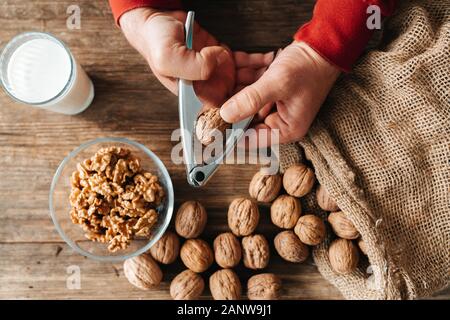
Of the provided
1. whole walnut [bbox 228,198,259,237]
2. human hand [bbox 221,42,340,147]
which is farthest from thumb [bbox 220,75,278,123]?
whole walnut [bbox 228,198,259,237]

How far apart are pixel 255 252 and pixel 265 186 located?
14 centimetres

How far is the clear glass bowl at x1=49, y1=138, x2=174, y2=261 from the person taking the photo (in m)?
1.04

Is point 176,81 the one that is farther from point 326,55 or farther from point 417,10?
point 417,10

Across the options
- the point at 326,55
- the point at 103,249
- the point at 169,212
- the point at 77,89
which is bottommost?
the point at 103,249

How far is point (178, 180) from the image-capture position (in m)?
1.10

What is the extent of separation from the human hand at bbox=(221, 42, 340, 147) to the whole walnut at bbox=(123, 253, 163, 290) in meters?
0.33

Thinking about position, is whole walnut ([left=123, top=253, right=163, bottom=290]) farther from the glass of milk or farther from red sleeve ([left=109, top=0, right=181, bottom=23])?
red sleeve ([left=109, top=0, right=181, bottom=23])

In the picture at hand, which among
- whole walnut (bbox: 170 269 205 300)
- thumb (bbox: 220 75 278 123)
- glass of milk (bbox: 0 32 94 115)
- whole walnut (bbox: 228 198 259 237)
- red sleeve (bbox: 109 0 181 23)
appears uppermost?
red sleeve (bbox: 109 0 181 23)

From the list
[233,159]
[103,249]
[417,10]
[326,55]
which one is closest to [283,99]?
[326,55]

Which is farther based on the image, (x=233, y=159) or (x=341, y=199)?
(x=233, y=159)

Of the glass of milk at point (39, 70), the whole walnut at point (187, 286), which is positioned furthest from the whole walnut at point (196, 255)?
the glass of milk at point (39, 70)

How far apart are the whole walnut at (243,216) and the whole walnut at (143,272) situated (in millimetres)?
181

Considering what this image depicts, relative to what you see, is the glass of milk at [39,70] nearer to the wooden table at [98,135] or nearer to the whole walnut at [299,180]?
the wooden table at [98,135]

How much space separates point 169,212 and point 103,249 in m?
0.17
